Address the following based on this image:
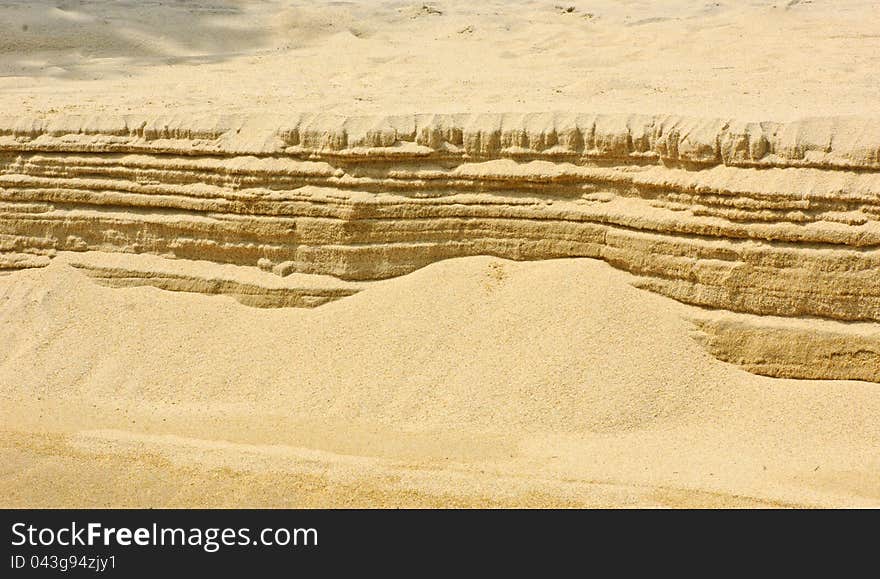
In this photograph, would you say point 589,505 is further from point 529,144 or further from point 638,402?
point 529,144

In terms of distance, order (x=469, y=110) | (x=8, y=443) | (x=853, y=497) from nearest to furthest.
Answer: (x=853, y=497) → (x=8, y=443) → (x=469, y=110)

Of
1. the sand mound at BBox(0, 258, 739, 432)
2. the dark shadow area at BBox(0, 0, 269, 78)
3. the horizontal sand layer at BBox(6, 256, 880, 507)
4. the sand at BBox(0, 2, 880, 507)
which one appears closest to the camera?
the horizontal sand layer at BBox(6, 256, 880, 507)

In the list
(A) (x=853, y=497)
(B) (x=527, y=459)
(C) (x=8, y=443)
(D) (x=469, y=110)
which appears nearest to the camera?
(A) (x=853, y=497)

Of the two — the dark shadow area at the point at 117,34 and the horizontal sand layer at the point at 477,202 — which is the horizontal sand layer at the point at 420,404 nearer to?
the horizontal sand layer at the point at 477,202

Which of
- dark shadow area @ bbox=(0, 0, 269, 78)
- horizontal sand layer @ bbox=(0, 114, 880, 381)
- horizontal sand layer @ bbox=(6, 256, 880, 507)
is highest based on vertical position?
dark shadow area @ bbox=(0, 0, 269, 78)

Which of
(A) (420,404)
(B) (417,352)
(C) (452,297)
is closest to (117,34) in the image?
(C) (452,297)

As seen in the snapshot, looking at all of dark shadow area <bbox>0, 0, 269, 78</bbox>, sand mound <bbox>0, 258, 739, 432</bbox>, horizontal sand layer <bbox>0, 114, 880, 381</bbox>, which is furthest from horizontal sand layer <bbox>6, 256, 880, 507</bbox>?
dark shadow area <bbox>0, 0, 269, 78</bbox>

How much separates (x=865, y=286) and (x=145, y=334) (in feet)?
14.4

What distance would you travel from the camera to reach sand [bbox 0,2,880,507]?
225 inches

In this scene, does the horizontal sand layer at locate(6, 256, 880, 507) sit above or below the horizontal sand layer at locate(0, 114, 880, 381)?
below

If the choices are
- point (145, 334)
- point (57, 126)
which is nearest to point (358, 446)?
point (145, 334)

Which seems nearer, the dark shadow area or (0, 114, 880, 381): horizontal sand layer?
(0, 114, 880, 381): horizontal sand layer

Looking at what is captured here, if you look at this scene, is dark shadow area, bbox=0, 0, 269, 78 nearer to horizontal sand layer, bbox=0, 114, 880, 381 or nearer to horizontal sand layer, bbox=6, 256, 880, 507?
horizontal sand layer, bbox=0, 114, 880, 381

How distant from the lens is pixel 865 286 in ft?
19.2
